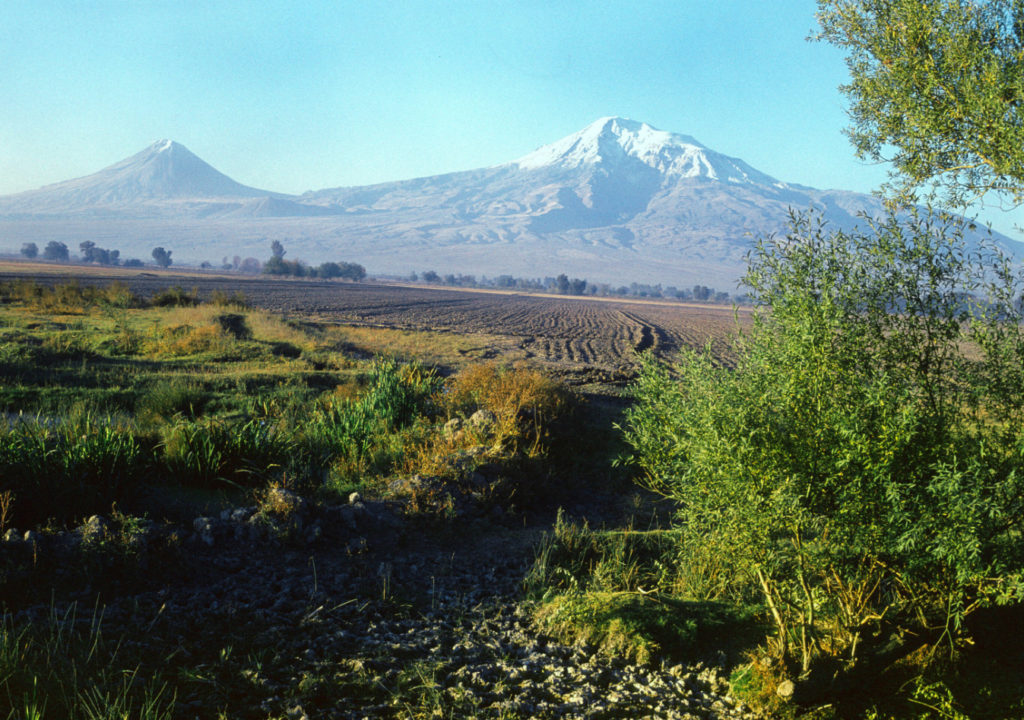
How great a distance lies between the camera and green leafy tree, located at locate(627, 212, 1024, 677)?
4.59 metres

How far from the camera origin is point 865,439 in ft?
14.9

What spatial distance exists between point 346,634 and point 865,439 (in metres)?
4.05

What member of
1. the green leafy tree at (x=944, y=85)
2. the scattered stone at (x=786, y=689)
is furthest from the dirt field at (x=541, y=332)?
the scattered stone at (x=786, y=689)

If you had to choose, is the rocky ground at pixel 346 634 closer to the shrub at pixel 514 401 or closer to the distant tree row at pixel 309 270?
the shrub at pixel 514 401

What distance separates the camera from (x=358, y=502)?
317 inches

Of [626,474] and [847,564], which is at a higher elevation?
[847,564]

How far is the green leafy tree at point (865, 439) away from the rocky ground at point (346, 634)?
3.61 ft

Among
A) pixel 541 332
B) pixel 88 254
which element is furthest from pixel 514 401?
pixel 88 254

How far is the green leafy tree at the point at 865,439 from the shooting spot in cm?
459

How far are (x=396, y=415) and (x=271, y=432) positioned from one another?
84.2 inches

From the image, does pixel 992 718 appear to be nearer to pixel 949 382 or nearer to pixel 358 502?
pixel 949 382

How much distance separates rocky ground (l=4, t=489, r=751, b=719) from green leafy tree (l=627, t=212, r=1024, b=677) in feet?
3.61

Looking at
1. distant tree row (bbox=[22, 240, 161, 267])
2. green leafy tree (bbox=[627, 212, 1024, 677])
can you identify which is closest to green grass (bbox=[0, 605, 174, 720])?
green leafy tree (bbox=[627, 212, 1024, 677])

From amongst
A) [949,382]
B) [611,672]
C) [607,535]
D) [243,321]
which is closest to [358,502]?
[607,535]
